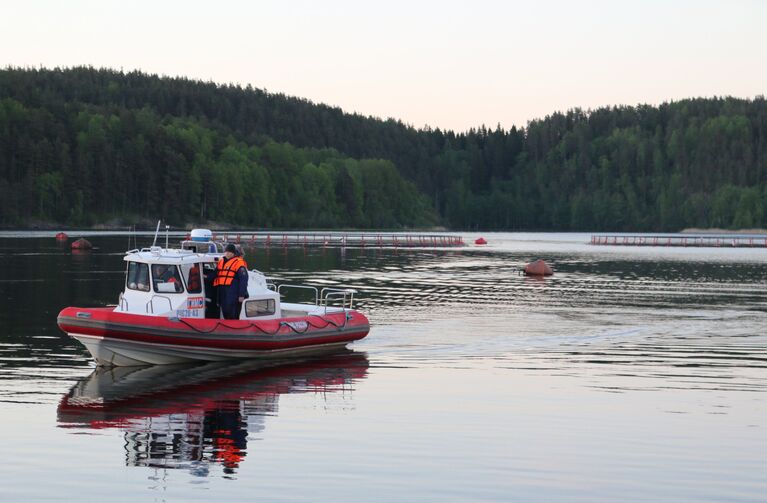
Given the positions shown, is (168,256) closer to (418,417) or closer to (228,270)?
(228,270)

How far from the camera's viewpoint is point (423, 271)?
9131 cm

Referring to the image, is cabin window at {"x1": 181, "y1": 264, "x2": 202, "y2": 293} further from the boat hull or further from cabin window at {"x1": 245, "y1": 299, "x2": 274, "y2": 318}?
cabin window at {"x1": 245, "y1": 299, "x2": 274, "y2": 318}

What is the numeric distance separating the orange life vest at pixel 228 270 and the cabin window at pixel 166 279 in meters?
1.17

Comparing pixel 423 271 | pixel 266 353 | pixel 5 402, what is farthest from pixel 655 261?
pixel 5 402

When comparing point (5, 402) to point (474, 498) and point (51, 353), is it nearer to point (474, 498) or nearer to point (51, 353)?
point (51, 353)

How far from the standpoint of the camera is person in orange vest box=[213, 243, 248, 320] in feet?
109

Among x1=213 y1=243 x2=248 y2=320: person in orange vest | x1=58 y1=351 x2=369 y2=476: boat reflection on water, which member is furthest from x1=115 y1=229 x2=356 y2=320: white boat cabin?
x1=58 y1=351 x2=369 y2=476: boat reflection on water

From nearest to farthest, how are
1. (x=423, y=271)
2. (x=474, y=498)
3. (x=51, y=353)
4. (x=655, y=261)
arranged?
(x=474, y=498)
(x=51, y=353)
(x=423, y=271)
(x=655, y=261)

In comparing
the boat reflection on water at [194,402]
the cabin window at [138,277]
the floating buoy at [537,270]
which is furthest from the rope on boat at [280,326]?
the floating buoy at [537,270]

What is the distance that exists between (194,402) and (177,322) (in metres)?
5.34

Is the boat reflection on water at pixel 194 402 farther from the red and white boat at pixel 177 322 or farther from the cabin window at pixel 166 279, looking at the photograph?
the cabin window at pixel 166 279

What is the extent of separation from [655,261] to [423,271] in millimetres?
38952

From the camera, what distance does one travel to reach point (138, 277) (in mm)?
33125

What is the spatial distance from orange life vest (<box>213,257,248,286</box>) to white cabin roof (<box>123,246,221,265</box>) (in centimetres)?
56
